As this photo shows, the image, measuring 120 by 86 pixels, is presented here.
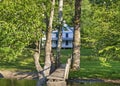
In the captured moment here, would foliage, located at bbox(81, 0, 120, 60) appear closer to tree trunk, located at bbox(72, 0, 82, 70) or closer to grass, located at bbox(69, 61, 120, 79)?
grass, located at bbox(69, 61, 120, 79)

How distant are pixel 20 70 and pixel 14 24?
48.3 feet

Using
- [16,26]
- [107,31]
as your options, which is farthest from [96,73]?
[16,26]

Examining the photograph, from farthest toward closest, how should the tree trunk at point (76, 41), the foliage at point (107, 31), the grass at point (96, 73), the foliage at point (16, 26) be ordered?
the tree trunk at point (76, 41) < the grass at point (96, 73) < the foliage at point (16, 26) < the foliage at point (107, 31)

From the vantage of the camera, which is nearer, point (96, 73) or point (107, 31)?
point (107, 31)

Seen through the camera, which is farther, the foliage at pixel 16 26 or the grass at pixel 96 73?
the grass at pixel 96 73

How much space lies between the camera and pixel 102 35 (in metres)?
26.8

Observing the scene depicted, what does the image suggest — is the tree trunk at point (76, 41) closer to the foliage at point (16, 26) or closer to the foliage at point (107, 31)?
the foliage at point (107, 31)

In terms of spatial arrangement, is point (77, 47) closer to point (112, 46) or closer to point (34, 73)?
point (34, 73)

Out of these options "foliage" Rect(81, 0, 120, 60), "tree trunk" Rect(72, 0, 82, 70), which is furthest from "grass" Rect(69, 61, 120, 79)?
"foliage" Rect(81, 0, 120, 60)

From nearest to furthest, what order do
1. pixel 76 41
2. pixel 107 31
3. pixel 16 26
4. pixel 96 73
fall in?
pixel 107 31
pixel 16 26
pixel 96 73
pixel 76 41

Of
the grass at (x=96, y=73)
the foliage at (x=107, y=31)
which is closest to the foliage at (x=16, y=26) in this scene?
the foliage at (x=107, y=31)

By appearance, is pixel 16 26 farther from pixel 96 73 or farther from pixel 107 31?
pixel 96 73

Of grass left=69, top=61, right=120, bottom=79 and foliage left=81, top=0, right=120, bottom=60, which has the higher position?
foliage left=81, top=0, right=120, bottom=60

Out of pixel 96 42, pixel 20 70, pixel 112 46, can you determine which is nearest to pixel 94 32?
pixel 96 42
